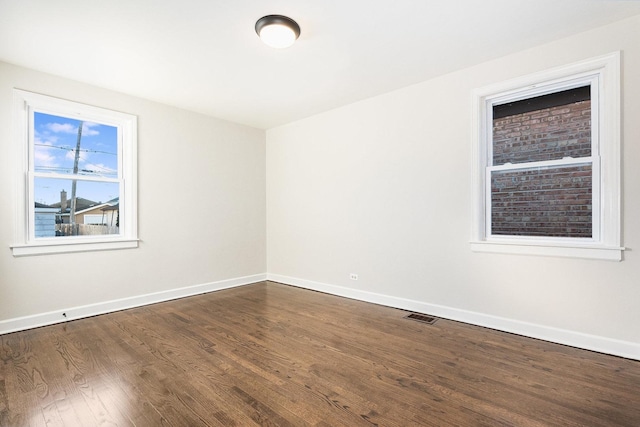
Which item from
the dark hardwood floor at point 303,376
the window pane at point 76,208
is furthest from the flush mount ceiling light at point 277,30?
the window pane at point 76,208

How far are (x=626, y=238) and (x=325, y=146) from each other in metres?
3.42

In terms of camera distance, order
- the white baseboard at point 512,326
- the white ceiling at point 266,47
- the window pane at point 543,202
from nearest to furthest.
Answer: the white ceiling at point 266,47
the white baseboard at point 512,326
the window pane at point 543,202

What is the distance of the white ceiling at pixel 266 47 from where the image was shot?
2289 millimetres

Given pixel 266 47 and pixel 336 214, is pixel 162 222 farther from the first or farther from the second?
pixel 266 47

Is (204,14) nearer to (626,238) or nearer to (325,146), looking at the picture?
(325,146)

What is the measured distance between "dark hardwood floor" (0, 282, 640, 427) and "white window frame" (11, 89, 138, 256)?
88 cm

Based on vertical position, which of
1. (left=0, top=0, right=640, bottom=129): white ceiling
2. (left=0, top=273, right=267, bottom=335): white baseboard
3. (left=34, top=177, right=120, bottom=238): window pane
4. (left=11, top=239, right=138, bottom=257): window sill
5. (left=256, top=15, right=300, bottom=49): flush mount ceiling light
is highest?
(left=0, top=0, right=640, bottom=129): white ceiling

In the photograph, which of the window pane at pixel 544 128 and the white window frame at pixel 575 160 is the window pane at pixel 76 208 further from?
the window pane at pixel 544 128

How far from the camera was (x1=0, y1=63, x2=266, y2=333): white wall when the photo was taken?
3146mm

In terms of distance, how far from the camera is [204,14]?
2352 millimetres

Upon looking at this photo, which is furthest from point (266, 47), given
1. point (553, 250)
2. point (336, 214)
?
point (553, 250)

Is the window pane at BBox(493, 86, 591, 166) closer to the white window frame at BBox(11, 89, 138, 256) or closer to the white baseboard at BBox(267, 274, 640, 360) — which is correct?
the white baseboard at BBox(267, 274, 640, 360)

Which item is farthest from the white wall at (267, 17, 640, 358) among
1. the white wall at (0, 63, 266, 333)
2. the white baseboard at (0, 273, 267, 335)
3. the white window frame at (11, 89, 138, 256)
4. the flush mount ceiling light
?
the white window frame at (11, 89, 138, 256)

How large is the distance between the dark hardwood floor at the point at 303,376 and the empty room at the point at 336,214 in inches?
0.8
